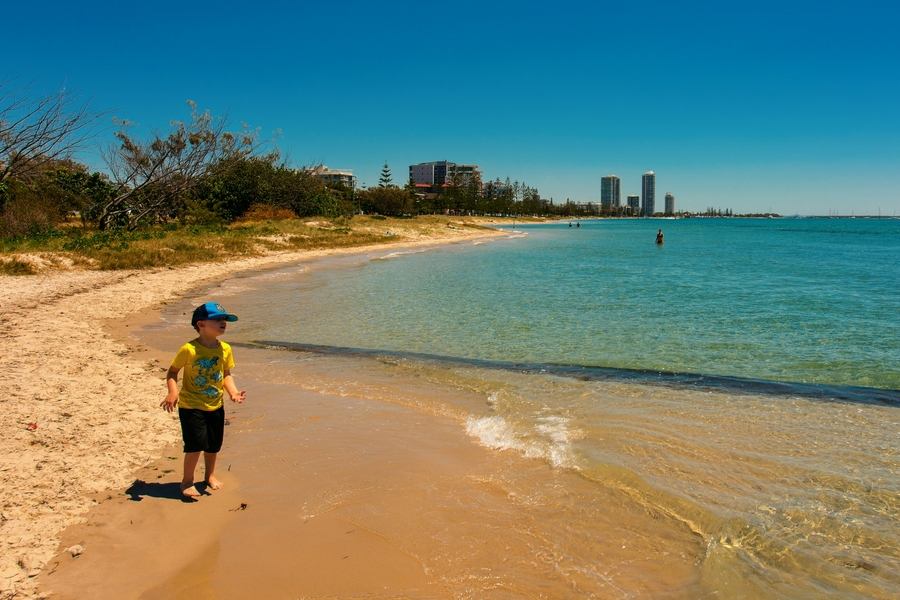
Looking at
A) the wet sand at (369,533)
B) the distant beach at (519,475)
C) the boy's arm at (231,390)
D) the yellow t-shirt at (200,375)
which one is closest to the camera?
the wet sand at (369,533)

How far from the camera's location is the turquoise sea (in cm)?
370

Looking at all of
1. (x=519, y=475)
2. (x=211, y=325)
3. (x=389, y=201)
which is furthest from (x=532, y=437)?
(x=389, y=201)

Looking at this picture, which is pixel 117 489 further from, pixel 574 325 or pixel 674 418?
pixel 574 325

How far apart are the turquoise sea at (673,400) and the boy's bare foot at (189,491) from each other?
242 centimetres

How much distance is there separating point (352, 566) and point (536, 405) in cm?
374

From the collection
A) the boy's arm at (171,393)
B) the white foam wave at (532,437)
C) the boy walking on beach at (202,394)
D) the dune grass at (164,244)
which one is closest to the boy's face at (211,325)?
the boy walking on beach at (202,394)

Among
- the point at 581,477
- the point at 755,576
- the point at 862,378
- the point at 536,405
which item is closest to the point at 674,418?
the point at 536,405

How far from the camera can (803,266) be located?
30.2m

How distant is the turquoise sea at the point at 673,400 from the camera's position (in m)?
3.70

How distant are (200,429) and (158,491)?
1.90 feet

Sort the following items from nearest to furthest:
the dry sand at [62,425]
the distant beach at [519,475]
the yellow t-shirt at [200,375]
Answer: the distant beach at [519,475], the dry sand at [62,425], the yellow t-shirt at [200,375]

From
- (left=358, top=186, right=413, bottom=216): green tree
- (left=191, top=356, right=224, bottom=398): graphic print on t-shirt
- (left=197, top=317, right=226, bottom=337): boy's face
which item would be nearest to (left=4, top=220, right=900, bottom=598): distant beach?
(left=191, top=356, right=224, bottom=398): graphic print on t-shirt

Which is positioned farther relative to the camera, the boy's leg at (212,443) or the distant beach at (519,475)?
the boy's leg at (212,443)

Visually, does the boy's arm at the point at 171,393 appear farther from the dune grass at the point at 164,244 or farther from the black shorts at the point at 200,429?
the dune grass at the point at 164,244
